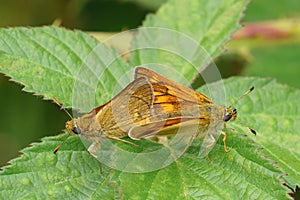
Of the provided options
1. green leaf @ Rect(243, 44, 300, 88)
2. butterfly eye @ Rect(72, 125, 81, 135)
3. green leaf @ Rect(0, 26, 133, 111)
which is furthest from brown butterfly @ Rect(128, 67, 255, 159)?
green leaf @ Rect(243, 44, 300, 88)

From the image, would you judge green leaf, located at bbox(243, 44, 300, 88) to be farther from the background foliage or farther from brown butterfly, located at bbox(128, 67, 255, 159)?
brown butterfly, located at bbox(128, 67, 255, 159)

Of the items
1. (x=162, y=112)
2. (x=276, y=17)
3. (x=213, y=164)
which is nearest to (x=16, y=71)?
(x=162, y=112)

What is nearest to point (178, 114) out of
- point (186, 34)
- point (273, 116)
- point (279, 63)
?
point (273, 116)

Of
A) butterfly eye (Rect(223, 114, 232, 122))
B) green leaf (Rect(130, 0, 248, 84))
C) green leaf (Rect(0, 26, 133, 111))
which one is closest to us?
butterfly eye (Rect(223, 114, 232, 122))

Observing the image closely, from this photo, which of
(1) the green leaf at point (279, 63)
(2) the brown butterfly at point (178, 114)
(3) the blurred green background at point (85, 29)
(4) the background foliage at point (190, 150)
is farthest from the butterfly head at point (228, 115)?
(1) the green leaf at point (279, 63)

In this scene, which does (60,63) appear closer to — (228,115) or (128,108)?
(128,108)

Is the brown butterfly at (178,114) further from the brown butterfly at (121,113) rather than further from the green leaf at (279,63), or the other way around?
the green leaf at (279,63)

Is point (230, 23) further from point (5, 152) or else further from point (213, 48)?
point (5, 152)
